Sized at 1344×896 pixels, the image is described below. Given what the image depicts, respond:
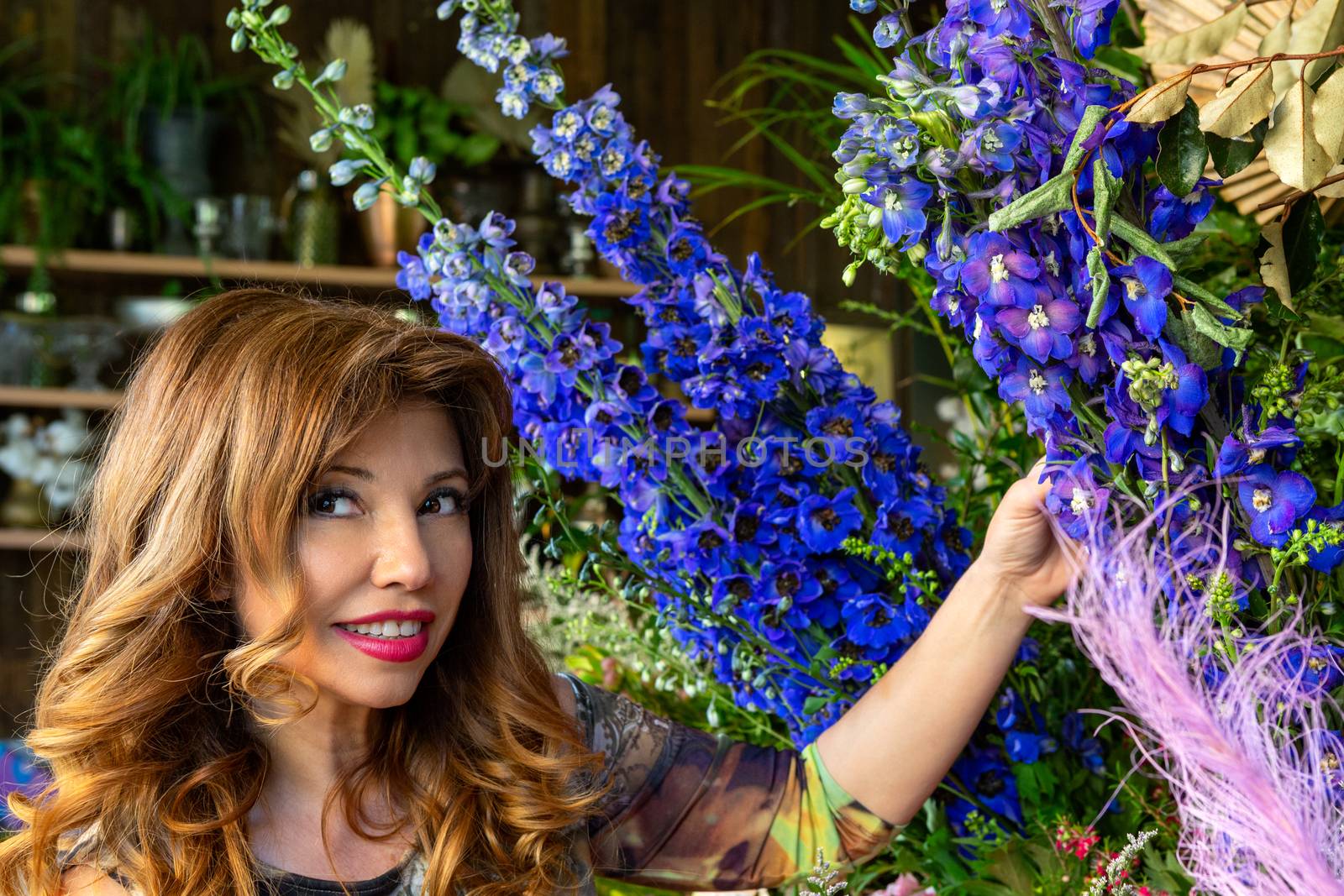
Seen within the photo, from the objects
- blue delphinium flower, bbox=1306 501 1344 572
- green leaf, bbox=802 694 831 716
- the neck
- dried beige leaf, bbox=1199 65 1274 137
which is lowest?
the neck

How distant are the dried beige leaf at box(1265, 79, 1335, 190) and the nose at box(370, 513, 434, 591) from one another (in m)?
0.49

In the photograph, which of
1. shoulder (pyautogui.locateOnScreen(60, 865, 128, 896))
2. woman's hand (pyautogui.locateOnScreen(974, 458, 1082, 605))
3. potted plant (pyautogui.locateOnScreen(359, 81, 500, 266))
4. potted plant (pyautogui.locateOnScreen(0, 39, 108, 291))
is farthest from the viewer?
potted plant (pyautogui.locateOnScreen(359, 81, 500, 266))

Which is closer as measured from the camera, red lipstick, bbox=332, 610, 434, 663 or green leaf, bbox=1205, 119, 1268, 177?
green leaf, bbox=1205, 119, 1268, 177

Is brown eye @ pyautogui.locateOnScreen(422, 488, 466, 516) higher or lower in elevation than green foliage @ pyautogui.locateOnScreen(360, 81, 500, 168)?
lower

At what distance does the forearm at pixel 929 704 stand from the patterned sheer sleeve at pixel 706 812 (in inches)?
1.5

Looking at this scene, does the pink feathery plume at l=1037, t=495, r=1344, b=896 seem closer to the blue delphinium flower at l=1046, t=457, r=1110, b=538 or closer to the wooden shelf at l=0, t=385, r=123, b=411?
the blue delphinium flower at l=1046, t=457, r=1110, b=538

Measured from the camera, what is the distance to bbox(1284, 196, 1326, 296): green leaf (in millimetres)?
568

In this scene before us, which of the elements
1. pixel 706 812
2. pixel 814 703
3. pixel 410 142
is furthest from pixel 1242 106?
pixel 410 142

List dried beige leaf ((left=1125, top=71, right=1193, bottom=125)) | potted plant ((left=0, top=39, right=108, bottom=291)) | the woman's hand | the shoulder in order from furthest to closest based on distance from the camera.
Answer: potted plant ((left=0, top=39, right=108, bottom=291)), the shoulder, the woman's hand, dried beige leaf ((left=1125, top=71, right=1193, bottom=125))

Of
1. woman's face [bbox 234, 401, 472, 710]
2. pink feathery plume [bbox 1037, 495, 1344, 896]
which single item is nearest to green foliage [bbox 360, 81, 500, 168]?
woman's face [bbox 234, 401, 472, 710]

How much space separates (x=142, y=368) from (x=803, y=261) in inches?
50.3

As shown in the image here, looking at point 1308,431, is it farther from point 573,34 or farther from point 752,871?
point 573,34

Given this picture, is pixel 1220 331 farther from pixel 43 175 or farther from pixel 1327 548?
pixel 43 175

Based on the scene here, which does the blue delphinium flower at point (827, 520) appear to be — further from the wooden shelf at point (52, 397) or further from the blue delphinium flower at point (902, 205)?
the wooden shelf at point (52, 397)
